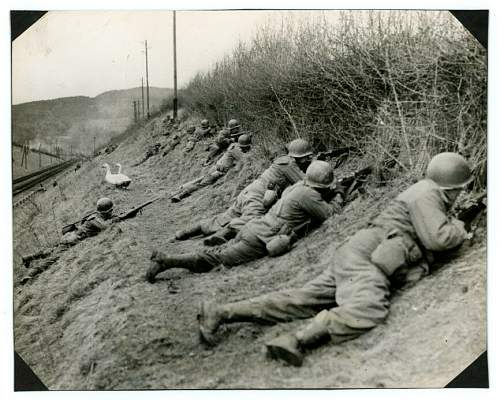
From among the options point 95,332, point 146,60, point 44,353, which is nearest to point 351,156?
point 146,60

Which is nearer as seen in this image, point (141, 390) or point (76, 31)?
point (141, 390)

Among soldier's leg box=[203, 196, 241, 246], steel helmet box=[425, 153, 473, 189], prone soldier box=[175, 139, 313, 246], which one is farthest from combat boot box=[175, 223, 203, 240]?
steel helmet box=[425, 153, 473, 189]

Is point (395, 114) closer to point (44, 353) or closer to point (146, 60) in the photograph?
point (146, 60)

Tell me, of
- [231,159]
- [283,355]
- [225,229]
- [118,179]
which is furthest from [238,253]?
[118,179]

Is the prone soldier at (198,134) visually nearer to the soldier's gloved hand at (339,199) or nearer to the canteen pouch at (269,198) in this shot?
the canteen pouch at (269,198)

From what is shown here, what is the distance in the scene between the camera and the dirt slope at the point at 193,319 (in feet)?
18.4

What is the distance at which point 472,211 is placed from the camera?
6.18m

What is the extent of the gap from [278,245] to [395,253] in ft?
5.03

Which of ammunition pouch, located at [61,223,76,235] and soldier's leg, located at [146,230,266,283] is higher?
ammunition pouch, located at [61,223,76,235]

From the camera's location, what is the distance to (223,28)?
24.6 feet

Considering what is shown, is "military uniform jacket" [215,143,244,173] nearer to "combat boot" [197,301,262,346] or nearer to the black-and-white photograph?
the black-and-white photograph

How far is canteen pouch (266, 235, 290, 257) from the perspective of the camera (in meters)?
6.59

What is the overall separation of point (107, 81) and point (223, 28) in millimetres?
1757

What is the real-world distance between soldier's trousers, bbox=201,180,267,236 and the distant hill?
6.91 feet
